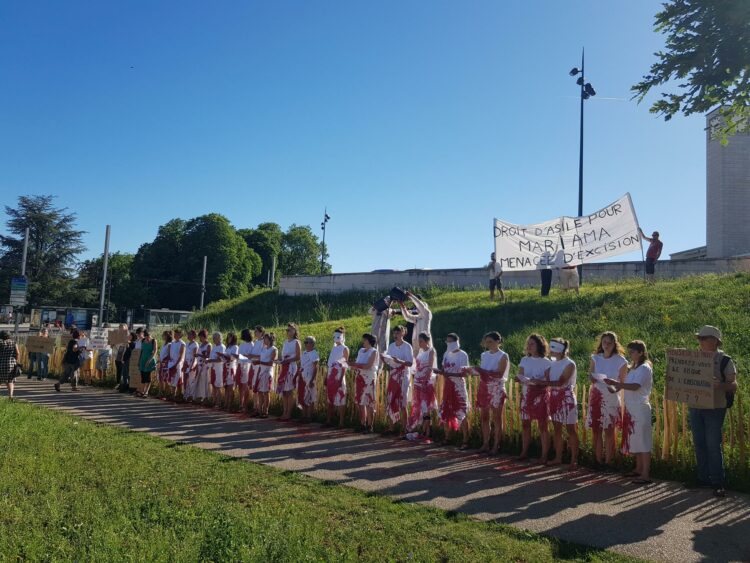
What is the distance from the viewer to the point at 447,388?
9320mm

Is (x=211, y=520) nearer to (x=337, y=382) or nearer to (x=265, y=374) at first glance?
(x=337, y=382)

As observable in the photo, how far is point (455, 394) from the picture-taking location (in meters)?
9.26

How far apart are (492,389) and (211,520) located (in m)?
4.84

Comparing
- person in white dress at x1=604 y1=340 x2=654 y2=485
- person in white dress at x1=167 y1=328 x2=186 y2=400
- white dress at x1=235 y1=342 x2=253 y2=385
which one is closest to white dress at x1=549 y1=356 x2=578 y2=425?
person in white dress at x1=604 y1=340 x2=654 y2=485

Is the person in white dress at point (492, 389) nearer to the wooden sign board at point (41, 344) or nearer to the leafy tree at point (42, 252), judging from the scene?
the wooden sign board at point (41, 344)

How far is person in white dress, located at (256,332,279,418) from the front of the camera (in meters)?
12.0

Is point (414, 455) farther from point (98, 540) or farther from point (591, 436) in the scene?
point (98, 540)

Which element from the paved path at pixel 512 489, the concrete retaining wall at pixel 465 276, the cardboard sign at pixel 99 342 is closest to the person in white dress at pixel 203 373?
the paved path at pixel 512 489

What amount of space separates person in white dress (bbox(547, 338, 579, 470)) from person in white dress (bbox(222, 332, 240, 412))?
716 cm

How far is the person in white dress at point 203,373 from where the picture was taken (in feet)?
45.2

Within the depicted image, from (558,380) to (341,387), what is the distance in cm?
412

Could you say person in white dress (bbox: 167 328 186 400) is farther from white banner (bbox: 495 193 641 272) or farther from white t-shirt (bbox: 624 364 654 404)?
white t-shirt (bbox: 624 364 654 404)

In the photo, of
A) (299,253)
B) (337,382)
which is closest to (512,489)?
(337,382)

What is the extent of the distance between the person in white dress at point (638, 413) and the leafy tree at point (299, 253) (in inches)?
3062
